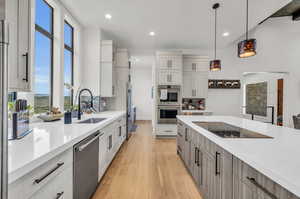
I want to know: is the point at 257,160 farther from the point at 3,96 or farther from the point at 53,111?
the point at 53,111

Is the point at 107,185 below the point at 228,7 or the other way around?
below

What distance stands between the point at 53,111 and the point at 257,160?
2.55m

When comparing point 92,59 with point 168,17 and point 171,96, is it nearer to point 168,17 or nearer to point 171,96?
point 168,17

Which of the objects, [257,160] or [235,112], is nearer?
[257,160]

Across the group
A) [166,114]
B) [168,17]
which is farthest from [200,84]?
[168,17]

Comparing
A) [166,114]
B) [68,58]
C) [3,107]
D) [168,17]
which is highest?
[168,17]

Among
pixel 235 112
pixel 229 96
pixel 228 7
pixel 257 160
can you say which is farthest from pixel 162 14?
pixel 235 112

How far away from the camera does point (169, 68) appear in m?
5.07

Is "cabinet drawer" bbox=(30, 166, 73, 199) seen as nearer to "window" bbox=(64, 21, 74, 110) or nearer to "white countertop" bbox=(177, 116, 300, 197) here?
"white countertop" bbox=(177, 116, 300, 197)

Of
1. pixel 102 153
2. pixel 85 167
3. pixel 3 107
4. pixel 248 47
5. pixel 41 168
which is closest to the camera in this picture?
pixel 3 107

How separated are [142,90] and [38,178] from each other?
26.9ft

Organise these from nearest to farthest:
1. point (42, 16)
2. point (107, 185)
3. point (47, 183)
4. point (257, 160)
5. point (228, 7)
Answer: point (257, 160)
point (47, 183)
point (107, 185)
point (42, 16)
point (228, 7)

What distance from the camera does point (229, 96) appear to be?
5641mm

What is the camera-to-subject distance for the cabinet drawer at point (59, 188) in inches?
38.4
